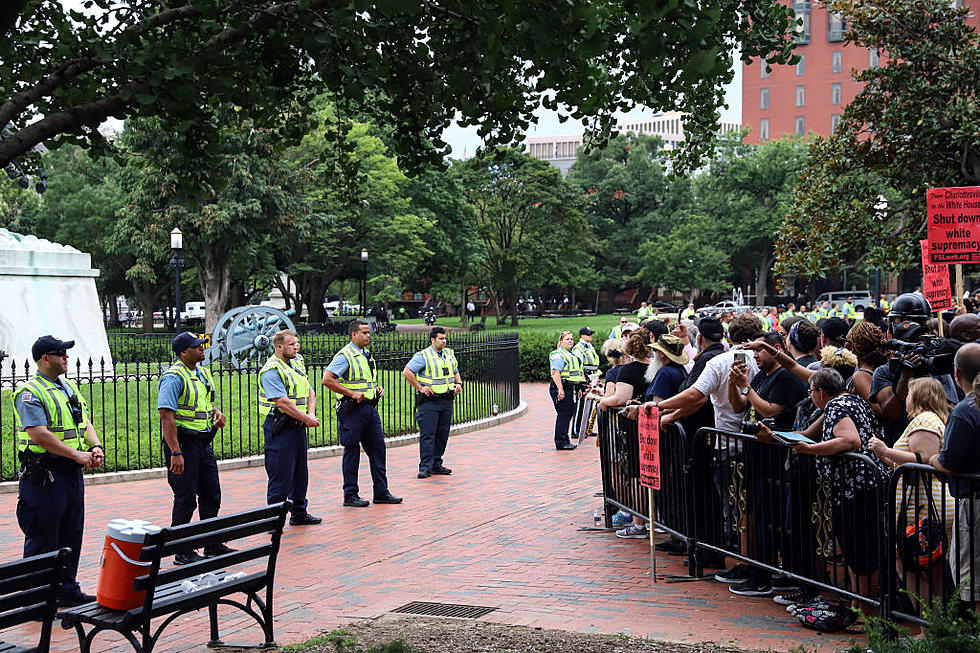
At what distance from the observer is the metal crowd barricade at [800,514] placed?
226 inches

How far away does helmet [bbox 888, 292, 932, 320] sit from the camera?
7.98 m

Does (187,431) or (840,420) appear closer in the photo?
(840,420)

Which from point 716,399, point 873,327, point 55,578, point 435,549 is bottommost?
point 435,549

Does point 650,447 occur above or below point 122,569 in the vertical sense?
above

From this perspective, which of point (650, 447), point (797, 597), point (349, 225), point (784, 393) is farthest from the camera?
point (349, 225)

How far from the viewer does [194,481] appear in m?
8.05

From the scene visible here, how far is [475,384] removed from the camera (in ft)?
59.0

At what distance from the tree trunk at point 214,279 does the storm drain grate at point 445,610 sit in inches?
1217

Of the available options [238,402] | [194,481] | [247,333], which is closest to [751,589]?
[194,481]

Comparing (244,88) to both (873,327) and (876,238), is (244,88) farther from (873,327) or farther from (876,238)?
(876,238)

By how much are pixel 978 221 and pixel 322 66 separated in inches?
256

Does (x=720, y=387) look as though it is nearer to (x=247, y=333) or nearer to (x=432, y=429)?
(x=432, y=429)

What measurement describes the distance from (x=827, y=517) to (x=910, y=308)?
9.04 feet

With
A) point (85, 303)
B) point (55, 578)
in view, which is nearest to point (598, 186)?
point (85, 303)
